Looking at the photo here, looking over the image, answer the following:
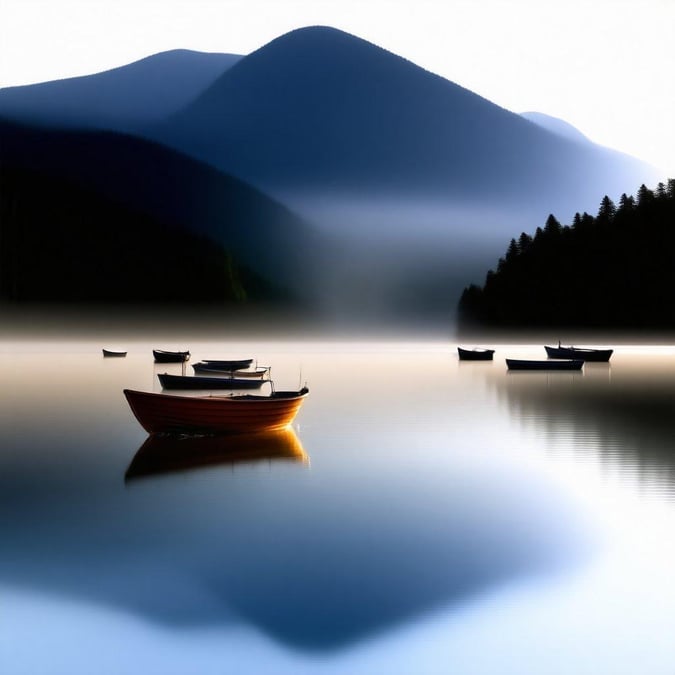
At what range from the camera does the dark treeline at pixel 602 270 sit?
493 feet

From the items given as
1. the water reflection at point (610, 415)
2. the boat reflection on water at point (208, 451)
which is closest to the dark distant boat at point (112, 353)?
the water reflection at point (610, 415)

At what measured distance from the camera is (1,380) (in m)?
68.4

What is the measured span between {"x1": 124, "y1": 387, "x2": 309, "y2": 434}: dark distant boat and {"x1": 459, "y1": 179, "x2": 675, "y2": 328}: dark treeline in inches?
5195

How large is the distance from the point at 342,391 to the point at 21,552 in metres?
41.9

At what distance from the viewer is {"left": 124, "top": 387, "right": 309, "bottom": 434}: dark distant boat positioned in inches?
1171

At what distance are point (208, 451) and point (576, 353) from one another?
76.1 meters

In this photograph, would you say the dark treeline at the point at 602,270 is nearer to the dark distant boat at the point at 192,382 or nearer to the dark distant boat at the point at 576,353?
the dark distant boat at the point at 576,353

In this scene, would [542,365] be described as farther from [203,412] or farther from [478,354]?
[203,412]

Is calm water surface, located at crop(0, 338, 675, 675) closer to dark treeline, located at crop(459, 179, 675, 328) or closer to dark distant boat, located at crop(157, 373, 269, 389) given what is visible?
dark distant boat, located at crop(157, 373, 269, 389)

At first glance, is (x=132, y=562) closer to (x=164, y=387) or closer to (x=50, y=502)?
(x=50, y=502)

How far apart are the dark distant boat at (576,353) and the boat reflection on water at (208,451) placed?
231 feet

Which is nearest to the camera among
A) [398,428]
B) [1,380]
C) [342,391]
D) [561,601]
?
[561,601]

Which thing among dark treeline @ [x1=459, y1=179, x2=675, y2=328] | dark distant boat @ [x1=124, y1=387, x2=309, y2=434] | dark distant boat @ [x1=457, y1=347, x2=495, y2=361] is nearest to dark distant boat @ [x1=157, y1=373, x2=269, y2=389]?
dark distant boat @ [x1=124, y1=387, x2=309, y2=434]

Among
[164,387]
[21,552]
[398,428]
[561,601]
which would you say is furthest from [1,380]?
[561,601]
